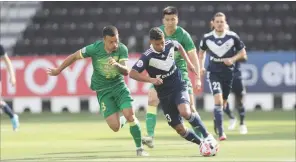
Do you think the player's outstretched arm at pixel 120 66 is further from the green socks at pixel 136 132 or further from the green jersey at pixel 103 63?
the green socks at pixel 136 132

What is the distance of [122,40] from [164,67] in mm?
19553

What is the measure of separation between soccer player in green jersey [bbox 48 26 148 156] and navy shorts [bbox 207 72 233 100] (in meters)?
2.81

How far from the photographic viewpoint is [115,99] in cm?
1468

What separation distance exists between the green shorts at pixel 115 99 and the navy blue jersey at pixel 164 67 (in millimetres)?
793

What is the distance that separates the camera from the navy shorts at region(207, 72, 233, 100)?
17.2m

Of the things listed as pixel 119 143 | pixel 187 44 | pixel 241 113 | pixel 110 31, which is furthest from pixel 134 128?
pixel 241 113

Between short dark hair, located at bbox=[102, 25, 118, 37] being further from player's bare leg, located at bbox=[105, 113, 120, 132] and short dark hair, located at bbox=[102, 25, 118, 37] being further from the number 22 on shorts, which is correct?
the number 22 on shorts

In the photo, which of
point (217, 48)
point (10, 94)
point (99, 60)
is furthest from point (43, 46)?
point (99, 60)

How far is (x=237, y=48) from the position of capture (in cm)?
1750

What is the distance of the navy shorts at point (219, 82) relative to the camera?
17188 mm

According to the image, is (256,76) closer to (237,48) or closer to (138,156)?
(237,48)

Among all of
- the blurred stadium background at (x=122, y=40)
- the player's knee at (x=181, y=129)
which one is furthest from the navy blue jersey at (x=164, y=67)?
the blurred stadium background at (x=122, y=40)

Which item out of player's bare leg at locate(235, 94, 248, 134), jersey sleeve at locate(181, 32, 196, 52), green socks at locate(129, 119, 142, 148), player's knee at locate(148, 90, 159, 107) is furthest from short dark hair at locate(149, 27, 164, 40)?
player's bare leg at locate(235, 94, 248, 134)

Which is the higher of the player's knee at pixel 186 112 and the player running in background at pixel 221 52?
the player running in background at pixel 221 52
